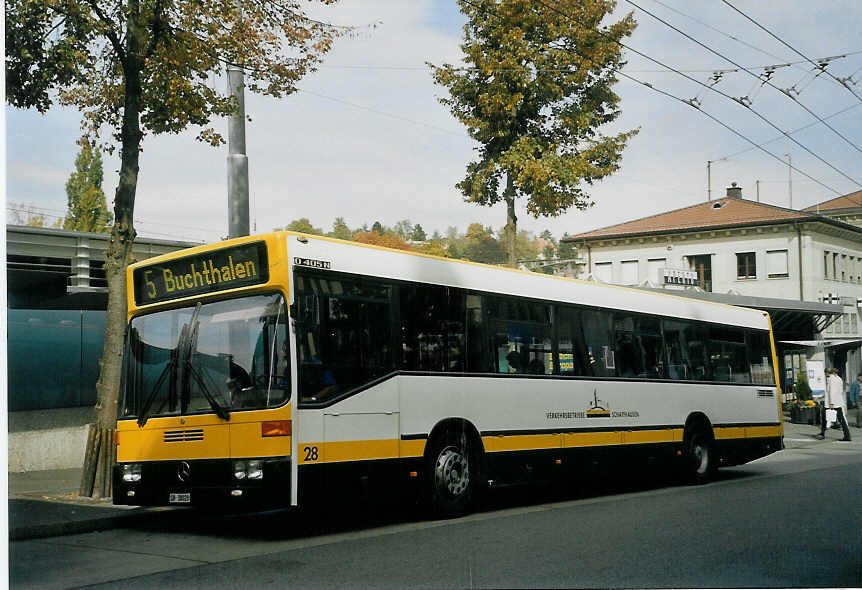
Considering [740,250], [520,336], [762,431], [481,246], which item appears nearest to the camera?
[481,246]

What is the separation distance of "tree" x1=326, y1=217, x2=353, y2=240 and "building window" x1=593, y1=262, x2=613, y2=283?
5268mm

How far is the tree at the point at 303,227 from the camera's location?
32.8 feet

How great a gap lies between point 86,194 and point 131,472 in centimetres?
546

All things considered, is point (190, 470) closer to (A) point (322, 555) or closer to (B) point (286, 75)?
(A) point (322, 555)

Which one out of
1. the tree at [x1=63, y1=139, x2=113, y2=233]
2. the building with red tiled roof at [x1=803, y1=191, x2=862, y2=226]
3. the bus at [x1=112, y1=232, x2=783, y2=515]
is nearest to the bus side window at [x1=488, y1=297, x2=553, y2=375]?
the bus at [x1=112, y1=232, x2=783, y2=515]

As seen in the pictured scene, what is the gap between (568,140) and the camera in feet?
42.9

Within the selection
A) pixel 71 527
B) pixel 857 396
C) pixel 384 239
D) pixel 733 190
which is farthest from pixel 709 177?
pixel 857 396

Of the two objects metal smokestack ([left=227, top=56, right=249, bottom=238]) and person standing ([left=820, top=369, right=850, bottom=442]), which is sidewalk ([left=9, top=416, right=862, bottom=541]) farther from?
person standing ([left=820, top=369, right=850, bottom=442])

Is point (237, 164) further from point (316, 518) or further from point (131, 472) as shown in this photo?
point (316, 518)

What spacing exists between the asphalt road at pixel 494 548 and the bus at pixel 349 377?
54 centimetres

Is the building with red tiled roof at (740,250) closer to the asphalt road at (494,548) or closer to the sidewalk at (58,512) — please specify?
the asphalt road at (494,548)

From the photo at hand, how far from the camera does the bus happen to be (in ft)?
29.9

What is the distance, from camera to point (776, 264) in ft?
77.0

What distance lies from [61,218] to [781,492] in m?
10.1
